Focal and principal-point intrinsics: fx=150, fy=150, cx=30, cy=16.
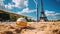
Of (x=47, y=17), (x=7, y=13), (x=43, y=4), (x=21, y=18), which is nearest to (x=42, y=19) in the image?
(x=47, y=17)

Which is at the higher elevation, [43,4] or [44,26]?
[43,4]

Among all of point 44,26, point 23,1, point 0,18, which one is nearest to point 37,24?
point 44,26

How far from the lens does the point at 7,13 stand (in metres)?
4.12

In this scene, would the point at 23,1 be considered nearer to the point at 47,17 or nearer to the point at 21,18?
the point at 21,18

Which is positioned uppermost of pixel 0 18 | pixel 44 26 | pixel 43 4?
pixel 43 4

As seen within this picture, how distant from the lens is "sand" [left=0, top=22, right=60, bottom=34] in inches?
144

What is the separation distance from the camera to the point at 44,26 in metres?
4.23

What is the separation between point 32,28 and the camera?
13.5 feet

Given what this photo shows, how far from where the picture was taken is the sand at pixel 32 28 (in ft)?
12.0

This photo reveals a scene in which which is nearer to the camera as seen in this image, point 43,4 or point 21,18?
point 21,18

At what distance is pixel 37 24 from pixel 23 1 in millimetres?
765

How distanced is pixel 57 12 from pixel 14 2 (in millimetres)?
1283

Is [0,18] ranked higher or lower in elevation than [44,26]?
higher

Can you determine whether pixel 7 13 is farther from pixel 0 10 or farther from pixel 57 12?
pixel 57 12
